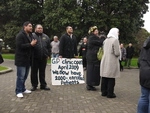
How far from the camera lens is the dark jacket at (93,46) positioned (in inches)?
353

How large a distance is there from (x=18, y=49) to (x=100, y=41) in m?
2.62

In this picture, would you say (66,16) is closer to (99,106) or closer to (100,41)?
(100,41)

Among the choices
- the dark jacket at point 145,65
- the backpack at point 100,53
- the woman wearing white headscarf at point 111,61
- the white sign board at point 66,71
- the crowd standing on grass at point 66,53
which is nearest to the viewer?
the dark jacket at point 145,65

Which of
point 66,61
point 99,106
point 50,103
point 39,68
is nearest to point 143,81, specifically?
point 99,106

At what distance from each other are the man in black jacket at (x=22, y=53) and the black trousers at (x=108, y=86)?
7.21 feet

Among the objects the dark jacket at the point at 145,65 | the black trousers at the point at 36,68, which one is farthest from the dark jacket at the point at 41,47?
the dark jacket at the point at 145,65

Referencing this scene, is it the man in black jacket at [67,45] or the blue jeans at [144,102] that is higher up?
the man in black jacket at [67,45]

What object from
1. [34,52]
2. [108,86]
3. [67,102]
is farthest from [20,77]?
[108,86]

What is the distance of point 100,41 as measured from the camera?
8.95 m

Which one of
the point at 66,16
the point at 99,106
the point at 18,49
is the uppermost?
the point at 66,16

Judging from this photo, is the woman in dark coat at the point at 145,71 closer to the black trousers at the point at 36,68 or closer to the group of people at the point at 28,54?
the group of people at the point at 28,54

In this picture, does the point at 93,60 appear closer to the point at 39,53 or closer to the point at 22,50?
the point at 39,53

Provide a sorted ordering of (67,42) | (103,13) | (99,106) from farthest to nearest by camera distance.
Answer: (103,13), (67,42), (99,106)

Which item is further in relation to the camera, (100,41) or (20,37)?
(100,41)
